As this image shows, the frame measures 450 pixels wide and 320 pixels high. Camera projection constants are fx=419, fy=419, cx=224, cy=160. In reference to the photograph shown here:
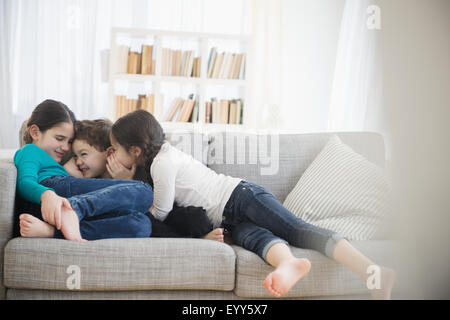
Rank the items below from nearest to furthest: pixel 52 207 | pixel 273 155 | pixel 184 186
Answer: pixel 52 207 < pixel 184 186 < pixel 273 155

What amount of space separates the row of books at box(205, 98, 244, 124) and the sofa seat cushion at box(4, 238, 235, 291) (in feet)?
8.14

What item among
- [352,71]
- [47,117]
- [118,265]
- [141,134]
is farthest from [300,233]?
[352,71]

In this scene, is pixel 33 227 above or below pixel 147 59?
below

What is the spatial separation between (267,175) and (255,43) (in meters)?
2.47

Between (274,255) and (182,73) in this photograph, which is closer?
(274,255)

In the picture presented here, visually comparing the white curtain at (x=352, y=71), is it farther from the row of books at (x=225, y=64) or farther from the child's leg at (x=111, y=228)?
the child's leg at (x=111, y=228)

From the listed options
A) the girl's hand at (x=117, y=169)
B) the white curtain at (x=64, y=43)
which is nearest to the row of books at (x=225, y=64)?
the white curtain at (x=64, y=43)

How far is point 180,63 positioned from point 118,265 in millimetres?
2655

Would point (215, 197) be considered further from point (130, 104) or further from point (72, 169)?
point (130, 104)

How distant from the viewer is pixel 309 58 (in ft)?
12.1

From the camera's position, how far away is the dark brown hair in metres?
1.62

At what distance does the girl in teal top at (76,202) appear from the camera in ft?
4.01

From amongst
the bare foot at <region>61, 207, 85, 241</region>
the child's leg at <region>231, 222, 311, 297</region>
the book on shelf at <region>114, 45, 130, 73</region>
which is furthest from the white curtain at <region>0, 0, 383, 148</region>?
the bare foot at <region>61, 207, 85, 241</region>

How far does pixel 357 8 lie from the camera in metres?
2.89
